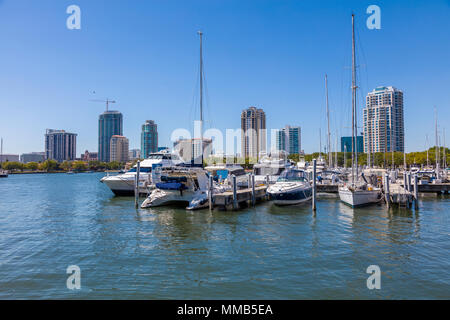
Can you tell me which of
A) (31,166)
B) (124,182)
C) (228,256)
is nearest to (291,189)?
(228,256)

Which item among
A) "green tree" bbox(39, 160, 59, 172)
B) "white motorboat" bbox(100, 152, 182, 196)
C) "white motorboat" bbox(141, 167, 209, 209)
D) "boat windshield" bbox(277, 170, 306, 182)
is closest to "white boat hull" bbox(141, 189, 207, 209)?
"white motorboat" bbox(141, 167, 209, 209)

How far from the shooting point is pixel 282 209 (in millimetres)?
28484

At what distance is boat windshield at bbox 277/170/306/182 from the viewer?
31.9m

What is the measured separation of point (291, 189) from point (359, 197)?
669 cm

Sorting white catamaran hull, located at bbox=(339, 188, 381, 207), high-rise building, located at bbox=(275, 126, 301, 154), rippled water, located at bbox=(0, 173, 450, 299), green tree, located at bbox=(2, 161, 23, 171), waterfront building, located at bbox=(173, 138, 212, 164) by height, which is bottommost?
rippled water, located at bbox=(0, 173, 450, 299)

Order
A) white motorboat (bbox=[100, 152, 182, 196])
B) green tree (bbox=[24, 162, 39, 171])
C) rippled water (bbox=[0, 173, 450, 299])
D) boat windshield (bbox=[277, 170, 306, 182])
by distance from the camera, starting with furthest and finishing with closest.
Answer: green tree (bbox=[24, 162, 39, 171])
white motorboat (bbox=[100, 152, 182, 196])
boat windshield (bbox=[277, 170, 306, 182])
rippled water (bbox=[0, 173, 450, 299])

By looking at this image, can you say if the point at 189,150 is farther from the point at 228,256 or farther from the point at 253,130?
the point at 228,256

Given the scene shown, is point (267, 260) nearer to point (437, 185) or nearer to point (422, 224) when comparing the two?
point (422, 224)

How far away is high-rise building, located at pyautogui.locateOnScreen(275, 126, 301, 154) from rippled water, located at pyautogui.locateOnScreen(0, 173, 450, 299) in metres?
153

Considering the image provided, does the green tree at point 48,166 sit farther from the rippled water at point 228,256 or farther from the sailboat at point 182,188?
the sailboat at point 182,188

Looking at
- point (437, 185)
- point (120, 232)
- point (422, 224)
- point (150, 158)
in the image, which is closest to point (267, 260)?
point (120, 232)

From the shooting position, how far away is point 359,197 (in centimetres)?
2833

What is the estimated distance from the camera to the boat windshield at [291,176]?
105 ft

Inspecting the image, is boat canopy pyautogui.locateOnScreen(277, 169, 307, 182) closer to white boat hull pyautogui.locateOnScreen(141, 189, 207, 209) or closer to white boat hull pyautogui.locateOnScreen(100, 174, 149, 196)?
white boat hull pyautogui.locateOnScreen(141, 189, 207, 209)
